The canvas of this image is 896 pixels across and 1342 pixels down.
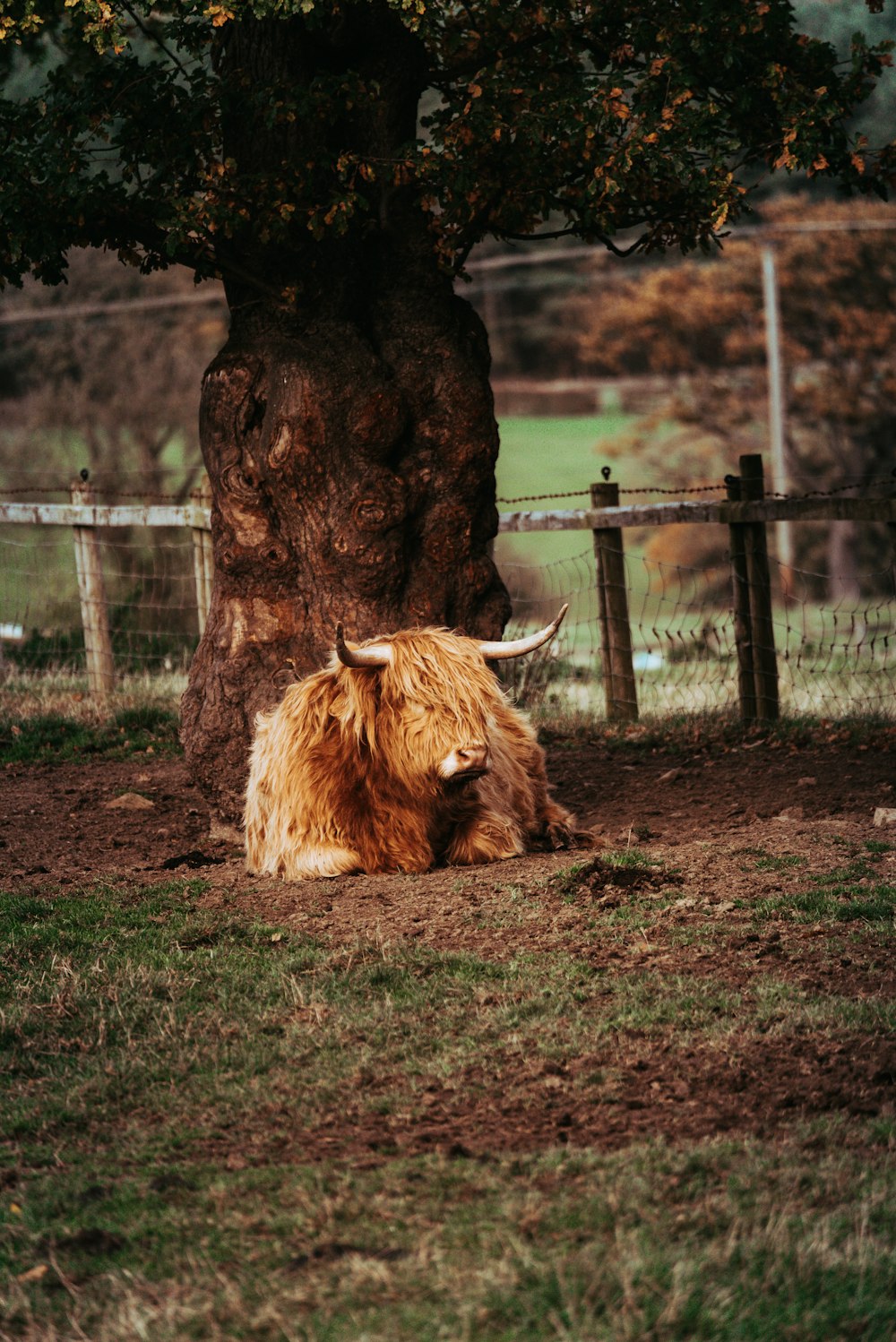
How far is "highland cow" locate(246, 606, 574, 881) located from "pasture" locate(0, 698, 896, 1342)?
0.80 ft

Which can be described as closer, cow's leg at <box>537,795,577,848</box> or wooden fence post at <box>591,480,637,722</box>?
cow's leg at <box>537,795,577,848</box>

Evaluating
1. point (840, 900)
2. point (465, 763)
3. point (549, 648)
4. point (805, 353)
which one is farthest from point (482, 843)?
point (805, 353)

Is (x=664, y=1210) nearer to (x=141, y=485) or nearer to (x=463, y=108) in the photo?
(x=463, y=108)

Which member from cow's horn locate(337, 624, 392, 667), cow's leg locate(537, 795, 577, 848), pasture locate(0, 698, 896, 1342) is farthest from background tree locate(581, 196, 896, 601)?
pasture locate(0, 698, 896, 1342)

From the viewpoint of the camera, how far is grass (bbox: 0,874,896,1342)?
2.96 metres

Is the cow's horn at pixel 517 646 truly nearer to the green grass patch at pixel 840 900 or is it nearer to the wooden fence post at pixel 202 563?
the green grass patch at pixel 840 900

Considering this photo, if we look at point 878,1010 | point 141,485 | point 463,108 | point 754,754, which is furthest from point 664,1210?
point 141,485

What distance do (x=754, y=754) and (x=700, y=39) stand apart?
12.5 feet

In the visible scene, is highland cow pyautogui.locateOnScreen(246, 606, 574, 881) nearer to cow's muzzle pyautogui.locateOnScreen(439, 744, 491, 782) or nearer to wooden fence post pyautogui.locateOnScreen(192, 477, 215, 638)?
cow's muzzle pyautogui.locateOnScreen(439, 744, 491, 782)

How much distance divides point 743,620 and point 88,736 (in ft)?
14.1

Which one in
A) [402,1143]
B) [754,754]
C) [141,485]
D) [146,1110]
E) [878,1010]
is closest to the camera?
[402,1143]

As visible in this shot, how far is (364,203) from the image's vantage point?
6875mm

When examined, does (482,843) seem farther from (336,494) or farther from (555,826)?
(336,494)

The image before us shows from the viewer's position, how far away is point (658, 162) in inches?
265
